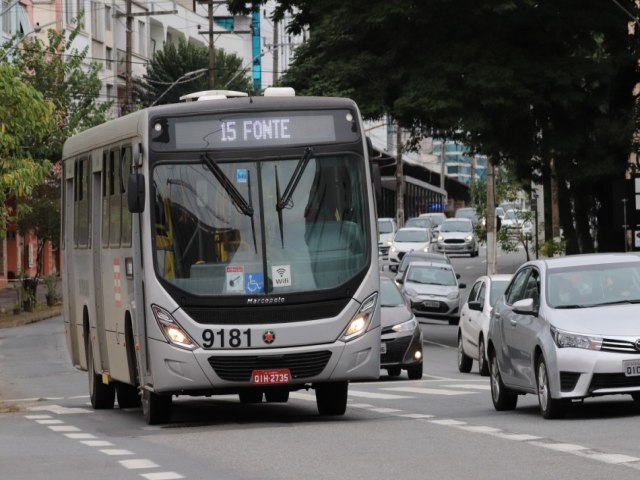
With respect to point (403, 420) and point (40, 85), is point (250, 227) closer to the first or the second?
point (403, 420)

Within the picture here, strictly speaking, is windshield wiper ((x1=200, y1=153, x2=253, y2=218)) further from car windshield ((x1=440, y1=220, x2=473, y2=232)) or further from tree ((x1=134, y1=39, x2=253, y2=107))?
car windshield ((x1=440, y1=220, x2=473, y2=232))

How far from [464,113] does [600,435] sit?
25.1 metres

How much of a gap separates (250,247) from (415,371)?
1141 centimetres

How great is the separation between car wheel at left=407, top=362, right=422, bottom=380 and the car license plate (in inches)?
471

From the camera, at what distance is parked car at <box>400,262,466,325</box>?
4897 centimetres

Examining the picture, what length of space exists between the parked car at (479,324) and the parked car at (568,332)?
10487mm

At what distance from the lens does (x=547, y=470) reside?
1226 cm

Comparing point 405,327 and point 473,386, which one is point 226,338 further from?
point 405,327

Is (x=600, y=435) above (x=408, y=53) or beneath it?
beneath

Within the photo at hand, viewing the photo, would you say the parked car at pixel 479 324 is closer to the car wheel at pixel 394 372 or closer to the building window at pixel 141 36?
the car wheel at pixel 394 372

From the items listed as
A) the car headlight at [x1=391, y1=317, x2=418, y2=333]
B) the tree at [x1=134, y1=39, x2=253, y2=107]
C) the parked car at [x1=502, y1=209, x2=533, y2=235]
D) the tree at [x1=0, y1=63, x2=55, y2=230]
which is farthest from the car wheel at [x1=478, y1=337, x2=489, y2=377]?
the tree at [x1=134, y1=39, x2=253, y2=107]

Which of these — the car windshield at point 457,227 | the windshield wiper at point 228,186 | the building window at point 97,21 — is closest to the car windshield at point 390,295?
the windshield wiper at point 228,186

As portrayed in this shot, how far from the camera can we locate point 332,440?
15.4 meters

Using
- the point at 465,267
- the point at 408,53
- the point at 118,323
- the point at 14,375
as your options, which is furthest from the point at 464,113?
the point at 465,267
